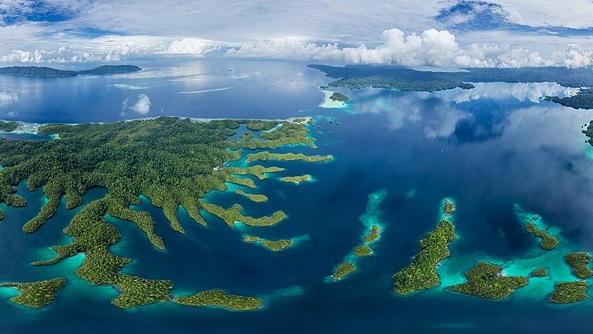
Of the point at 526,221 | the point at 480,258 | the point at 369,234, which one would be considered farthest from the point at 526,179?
the point at 369,234

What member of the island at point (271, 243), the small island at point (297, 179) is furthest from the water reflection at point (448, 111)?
the island at point (271, 243)

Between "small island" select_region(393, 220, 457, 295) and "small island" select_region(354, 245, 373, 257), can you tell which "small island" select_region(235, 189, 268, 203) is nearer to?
"small island" select_region(354, 245, 373, 257)

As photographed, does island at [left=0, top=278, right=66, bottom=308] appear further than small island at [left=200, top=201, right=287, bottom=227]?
No

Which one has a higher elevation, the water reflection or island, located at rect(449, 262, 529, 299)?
the water reflection

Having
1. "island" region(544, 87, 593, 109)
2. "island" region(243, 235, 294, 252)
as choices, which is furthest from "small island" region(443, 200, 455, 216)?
"island" region(544, 87, 593, 109)

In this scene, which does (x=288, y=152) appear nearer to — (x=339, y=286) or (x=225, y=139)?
(x=225, y=139)

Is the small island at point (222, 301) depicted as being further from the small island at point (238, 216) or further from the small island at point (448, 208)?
the small island at point (448, 208)
